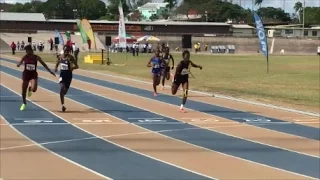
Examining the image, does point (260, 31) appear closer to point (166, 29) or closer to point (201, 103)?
point (201, 103)

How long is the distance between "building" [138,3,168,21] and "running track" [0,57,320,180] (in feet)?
480

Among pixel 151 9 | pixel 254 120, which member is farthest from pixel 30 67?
pixel 151 9

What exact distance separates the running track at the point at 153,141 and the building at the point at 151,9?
5756 inches

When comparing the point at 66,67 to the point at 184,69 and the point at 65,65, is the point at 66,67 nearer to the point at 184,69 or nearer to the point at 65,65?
the point at 65,65

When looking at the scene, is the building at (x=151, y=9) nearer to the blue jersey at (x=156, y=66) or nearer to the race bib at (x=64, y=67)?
the blue jersey at (x=156, y=66)

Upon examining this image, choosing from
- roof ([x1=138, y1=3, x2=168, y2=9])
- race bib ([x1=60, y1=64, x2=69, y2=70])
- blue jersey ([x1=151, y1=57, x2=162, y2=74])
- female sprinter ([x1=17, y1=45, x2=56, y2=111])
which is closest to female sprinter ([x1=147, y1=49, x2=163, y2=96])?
blue jersey ([x1=151, y1=57, x2=162, y2=74])

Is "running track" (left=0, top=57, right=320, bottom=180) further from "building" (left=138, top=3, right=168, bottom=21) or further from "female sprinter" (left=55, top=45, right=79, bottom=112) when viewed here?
"building" (left=138, top=3, right=168, bottom=21)

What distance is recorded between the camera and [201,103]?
18656 mm

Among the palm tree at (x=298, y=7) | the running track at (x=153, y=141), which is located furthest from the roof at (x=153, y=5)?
the running track at (x=153, y=141)

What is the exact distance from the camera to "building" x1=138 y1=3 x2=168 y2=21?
6456 inches

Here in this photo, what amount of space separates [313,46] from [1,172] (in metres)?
92.3

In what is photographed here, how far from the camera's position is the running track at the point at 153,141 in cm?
888

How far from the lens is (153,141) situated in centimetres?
1146

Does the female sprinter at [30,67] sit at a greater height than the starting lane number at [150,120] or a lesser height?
greater
